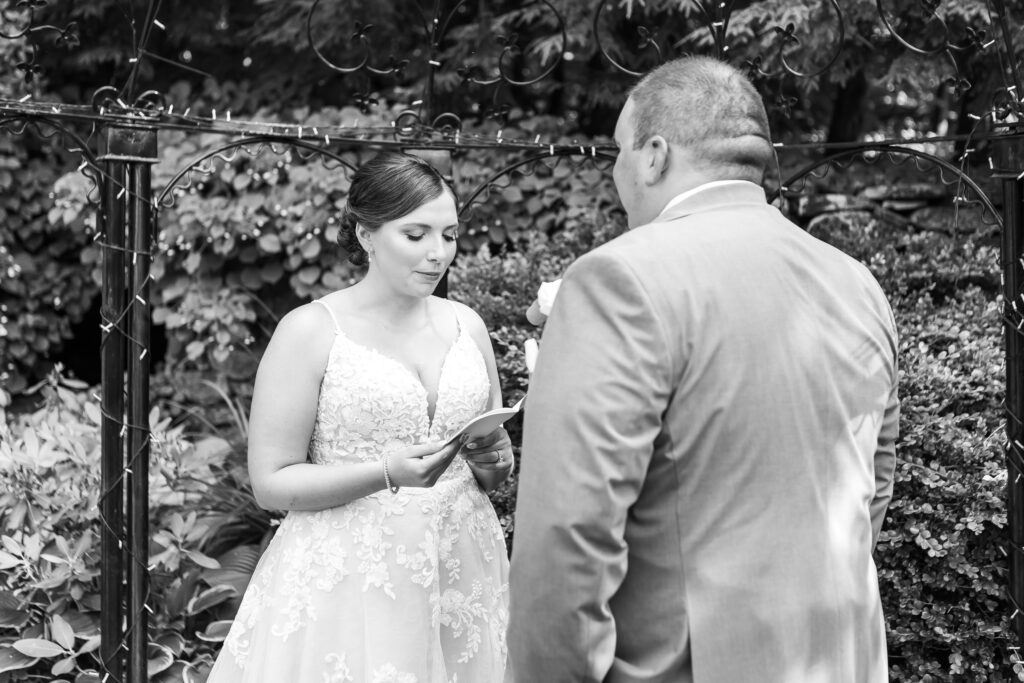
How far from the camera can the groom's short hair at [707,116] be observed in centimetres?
192

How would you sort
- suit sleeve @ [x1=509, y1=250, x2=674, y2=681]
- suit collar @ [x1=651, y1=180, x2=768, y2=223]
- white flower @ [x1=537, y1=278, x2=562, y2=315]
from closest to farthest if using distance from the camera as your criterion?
suit sleeve @ [x1=509, y1=250, x2=674, y2=681], suit collar @ [x1=651, y1=180, x2=768, y2=223], white flower @ [x1=537, y1=278, x2=562, y2=315]

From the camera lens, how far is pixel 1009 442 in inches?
135

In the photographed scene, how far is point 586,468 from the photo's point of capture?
67.1 inches

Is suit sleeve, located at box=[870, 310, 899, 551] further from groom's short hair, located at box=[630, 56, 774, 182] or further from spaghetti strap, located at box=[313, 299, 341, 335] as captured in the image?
spaghetti strap, located at box=[313, 299, 341, 335]

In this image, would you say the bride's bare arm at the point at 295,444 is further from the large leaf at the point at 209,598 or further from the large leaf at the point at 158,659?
the large leaf at the point at 209,598

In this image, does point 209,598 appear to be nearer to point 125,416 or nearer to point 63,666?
point 63,666

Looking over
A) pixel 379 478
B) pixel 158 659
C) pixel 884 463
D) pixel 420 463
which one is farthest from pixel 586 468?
pixel 158 659

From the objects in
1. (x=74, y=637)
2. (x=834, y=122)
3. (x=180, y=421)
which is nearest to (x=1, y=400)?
(x=74, y=637)

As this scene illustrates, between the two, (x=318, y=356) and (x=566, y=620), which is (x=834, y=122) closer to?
(x=318, y=356)

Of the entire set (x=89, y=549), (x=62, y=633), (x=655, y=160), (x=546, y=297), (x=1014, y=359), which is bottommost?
(x=62, y=633)

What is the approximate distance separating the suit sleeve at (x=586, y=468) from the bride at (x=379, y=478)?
0.99 m

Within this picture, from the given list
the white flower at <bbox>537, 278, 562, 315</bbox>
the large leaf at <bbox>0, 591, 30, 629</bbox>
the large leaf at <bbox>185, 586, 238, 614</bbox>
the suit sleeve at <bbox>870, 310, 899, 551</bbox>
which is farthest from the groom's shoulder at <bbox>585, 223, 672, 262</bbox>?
the large leaf at <bbox>0, 591, 30, 629</bbox>

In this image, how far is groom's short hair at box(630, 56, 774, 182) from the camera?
1920 millimetres

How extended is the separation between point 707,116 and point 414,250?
1247 mm
